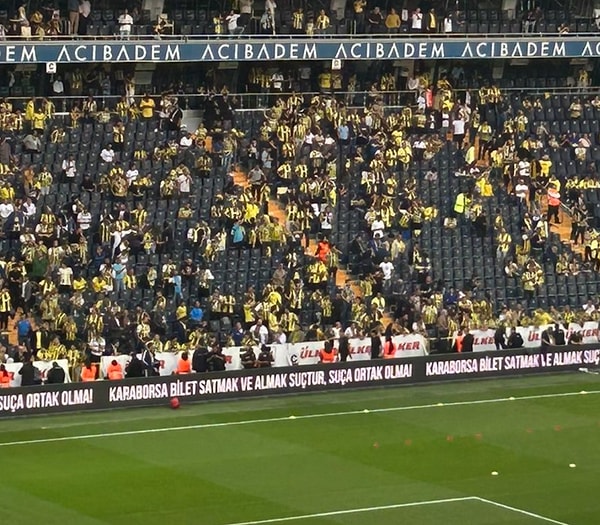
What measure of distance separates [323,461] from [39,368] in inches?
298

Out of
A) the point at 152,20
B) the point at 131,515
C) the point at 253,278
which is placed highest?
the point at 152,20

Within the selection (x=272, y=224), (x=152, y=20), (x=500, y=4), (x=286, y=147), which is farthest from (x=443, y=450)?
(x=500, y=4)

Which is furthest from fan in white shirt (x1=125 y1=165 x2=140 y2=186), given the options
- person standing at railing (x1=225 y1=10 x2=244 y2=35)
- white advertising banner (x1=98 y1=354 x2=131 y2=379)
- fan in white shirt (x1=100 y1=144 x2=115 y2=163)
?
white advertising banner (x1=98 y1=354 x2=131 y2=379)

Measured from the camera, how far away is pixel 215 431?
38000 mm

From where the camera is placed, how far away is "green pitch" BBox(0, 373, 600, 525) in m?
30.9

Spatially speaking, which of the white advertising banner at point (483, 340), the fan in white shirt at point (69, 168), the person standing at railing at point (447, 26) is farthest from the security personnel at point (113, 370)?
the person standing at railing at point (447, 26)

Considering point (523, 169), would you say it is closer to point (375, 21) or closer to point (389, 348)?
point (375, 21)

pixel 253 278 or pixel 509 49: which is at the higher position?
pixel 509 49

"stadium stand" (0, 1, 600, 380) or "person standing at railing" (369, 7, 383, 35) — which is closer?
"stadium stand" (0, 1, 600, 380)

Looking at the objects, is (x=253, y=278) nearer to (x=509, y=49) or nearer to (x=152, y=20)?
(x=152, y=20)

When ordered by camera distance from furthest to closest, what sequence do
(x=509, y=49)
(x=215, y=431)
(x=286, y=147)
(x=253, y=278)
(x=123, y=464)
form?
(x=509, y=49) → (x=286, y=147) → (x=253, y=278) → (x=215, y=431) → (x=123, y=464)

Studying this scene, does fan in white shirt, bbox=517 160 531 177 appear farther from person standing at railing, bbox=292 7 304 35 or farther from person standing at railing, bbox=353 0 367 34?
person standing at railing, bbox=292 7 304 35

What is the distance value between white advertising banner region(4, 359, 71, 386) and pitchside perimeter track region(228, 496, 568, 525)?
408 inches

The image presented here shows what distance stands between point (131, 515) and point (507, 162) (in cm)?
2532
